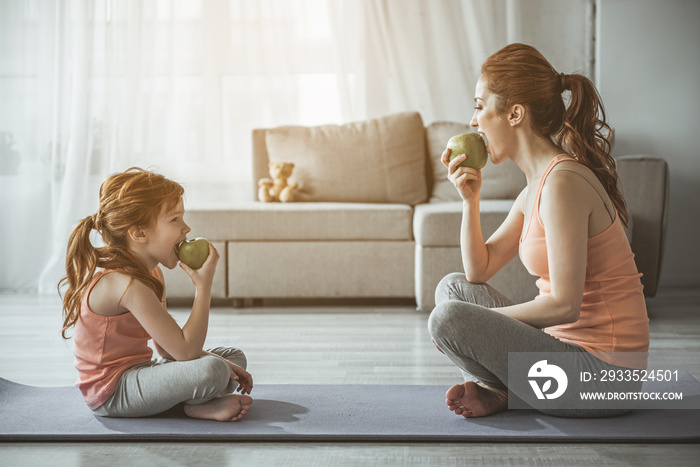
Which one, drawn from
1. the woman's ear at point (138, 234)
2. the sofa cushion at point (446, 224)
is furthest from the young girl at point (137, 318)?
the sofa cushion at point (446, 224)

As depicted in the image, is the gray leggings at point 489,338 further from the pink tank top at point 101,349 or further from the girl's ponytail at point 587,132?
the pink tank top at point 101,349

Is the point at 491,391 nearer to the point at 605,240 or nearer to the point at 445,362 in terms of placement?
the point at 605,240

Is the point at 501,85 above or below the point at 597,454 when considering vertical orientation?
above

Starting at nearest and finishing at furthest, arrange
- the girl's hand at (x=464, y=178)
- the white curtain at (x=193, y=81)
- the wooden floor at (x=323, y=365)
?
the wooden floor at (x=323, y=365)
the girl's hand at (x=464, y=178)
the white curtain at (x=193, y=81)

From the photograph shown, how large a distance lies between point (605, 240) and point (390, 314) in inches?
68.9

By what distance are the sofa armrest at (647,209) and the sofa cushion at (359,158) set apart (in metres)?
1.06

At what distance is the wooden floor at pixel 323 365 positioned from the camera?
149cm

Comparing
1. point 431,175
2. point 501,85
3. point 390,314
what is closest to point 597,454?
point 501,85

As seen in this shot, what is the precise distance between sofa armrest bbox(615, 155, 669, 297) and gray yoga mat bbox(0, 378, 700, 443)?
68.5 inches

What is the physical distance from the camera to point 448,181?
13.3ft

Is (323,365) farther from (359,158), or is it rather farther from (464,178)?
(359,158)

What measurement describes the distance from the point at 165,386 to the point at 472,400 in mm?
663

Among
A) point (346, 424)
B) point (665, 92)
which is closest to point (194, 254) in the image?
point (346, 424)

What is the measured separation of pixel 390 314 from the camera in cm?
330
